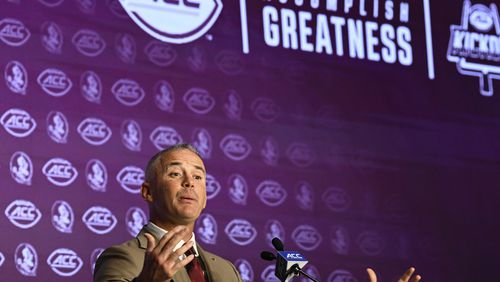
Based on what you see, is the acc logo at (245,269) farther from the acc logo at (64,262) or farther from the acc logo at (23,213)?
the acc logo at (23,213)

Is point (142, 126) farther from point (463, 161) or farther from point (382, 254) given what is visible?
point (463, 161)

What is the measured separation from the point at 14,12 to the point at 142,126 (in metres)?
0.81

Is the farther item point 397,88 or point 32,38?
point 397,88

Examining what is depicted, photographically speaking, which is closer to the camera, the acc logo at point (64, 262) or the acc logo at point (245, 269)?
the acc logo at point (64, 262)

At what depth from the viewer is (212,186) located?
5000mm

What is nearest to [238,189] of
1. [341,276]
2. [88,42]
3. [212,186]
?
[212,186]

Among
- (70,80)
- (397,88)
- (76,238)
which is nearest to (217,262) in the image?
(76,238)

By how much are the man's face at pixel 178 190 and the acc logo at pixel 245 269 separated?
145 cm

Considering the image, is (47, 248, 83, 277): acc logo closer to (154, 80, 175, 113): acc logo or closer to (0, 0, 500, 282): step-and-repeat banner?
(0, 0, 500, 282): step-and-repeat banner

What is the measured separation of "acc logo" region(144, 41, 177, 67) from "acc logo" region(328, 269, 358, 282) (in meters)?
1.38

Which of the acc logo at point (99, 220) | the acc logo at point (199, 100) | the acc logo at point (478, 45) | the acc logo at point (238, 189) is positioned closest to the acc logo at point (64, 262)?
the acc logo at point (99, 220)

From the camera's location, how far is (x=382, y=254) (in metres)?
5.32

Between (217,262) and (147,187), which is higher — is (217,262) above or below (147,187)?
below

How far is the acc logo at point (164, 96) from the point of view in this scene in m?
4.95
